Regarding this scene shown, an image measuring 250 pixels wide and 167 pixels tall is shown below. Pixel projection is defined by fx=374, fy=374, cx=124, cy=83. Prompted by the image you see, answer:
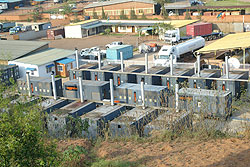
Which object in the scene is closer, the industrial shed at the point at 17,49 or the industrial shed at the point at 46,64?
the industrial shed at the point at 46,64

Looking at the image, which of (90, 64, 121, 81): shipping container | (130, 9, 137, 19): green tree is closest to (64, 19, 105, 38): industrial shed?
(130, 9, 137, 19): green tree

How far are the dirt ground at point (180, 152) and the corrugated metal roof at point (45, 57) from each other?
17215mm

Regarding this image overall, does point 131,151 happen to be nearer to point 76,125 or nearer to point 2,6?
point 76,125

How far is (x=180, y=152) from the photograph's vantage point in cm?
1059

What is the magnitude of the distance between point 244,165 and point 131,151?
11.2 feet

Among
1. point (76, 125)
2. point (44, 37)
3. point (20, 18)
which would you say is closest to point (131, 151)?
point (76, 125)

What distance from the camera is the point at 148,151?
434 inches

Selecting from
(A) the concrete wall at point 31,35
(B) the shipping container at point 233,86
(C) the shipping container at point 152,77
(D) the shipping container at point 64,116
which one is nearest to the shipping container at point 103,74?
(C) the shipping container at point 152,77

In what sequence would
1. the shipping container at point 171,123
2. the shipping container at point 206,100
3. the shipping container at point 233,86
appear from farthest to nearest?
the shipping container at point 233,86, the shipping container at point 206,100, the shipping container at point 171,123

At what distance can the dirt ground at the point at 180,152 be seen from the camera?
381 inches

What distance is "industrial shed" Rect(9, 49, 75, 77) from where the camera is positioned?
91.3ft

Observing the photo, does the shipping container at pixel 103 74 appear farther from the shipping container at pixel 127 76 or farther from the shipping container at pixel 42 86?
the shipping container at pixel 42 86

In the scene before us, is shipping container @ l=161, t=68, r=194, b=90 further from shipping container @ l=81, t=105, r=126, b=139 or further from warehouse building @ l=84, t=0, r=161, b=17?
warehouse building @ l=84, t=0, r=161, b=17

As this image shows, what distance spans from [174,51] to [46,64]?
32.6ft
